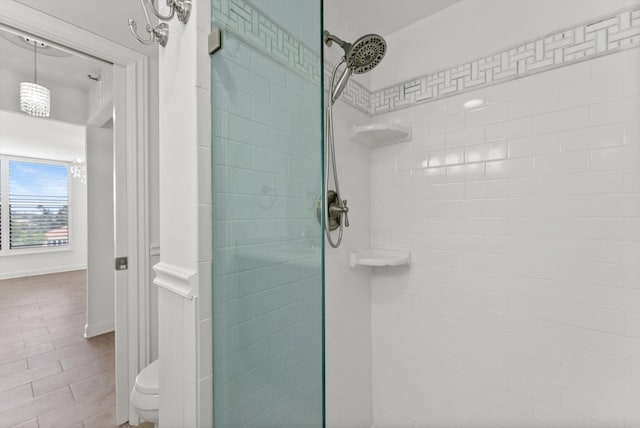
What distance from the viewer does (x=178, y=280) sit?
0.81 m

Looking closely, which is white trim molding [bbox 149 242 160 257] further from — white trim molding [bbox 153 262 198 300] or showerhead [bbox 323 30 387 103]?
showerhead [bbox 323 30 387 103]

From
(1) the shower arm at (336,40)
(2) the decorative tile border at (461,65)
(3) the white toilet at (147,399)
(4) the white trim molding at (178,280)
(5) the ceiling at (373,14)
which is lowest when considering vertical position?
(3) the white toilet at (147,399)

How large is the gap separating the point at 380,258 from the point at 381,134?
0.65 metres

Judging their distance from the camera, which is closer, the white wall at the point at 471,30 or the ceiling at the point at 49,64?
the white wall at the point at 471,30

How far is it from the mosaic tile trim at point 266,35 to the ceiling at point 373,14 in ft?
2.64

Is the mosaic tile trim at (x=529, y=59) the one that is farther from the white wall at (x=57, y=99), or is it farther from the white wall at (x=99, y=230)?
the white wall at (x=57, y=99)

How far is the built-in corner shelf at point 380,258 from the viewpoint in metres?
1.45

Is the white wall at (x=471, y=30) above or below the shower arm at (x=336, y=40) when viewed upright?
above

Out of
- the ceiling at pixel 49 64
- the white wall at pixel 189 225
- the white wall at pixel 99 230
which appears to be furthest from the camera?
the white wall at pixel 99 230

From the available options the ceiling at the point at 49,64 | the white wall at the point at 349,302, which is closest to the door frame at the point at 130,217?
the ceiling at the point at 49,64

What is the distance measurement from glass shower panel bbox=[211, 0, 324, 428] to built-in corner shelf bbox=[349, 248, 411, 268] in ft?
2.70

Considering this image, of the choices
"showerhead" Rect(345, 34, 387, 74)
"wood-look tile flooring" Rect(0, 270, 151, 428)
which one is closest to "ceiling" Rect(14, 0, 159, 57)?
"showerhead" Rect(345, 34, 387, 74)

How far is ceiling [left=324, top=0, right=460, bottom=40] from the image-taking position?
1433 mm

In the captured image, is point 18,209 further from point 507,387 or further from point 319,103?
point 507,387
